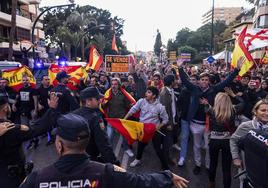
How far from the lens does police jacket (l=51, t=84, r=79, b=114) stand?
23.2ft

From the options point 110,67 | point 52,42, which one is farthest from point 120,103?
point 52,42

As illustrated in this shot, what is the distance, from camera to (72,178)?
2088 mm

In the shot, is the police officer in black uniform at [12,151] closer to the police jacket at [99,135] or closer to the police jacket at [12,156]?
the police jacket at [12,156]

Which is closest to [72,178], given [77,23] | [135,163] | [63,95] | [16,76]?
[135,163]

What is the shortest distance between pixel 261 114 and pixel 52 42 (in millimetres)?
56328

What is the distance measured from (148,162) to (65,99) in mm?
2247

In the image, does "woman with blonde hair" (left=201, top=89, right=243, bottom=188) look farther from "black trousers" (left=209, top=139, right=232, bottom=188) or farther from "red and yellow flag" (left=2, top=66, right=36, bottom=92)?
"red and yellow flag" (left=2, top=66, right=36, bottom=92)

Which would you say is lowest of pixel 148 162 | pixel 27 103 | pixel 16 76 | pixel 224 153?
pixel 148 162

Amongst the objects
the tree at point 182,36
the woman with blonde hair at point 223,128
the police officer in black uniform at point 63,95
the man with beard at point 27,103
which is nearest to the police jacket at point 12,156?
the woman with blonde hair at point 223,128

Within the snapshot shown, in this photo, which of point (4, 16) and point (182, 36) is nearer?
point (4, 16)

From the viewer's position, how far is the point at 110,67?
14.3 meters

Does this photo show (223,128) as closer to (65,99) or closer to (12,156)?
(12,156)

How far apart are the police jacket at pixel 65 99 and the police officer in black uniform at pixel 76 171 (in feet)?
16.0

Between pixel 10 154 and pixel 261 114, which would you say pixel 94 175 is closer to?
pixel 10 154
